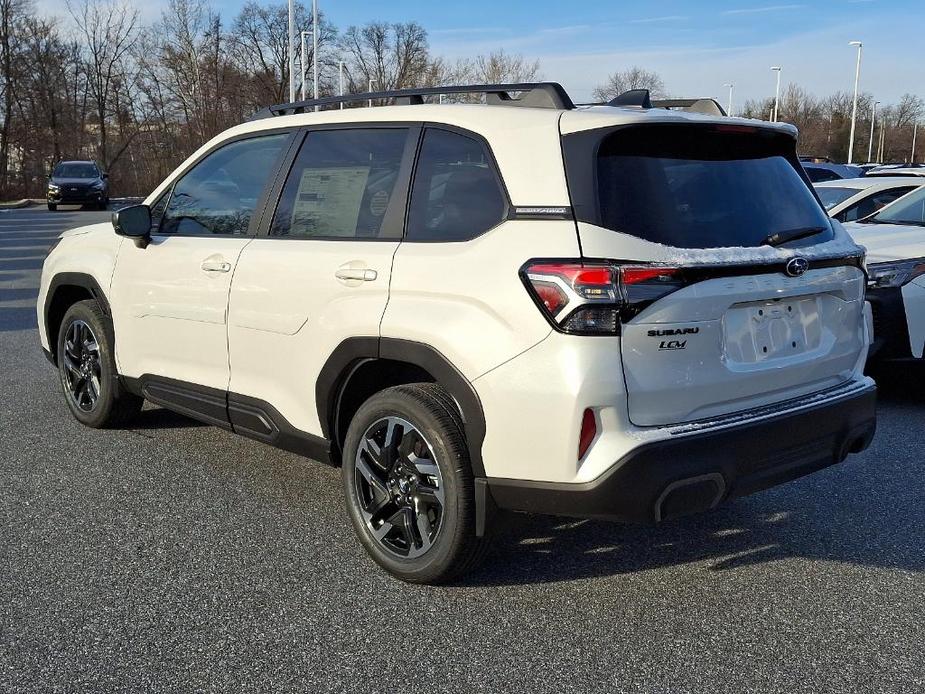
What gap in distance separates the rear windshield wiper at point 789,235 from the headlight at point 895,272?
2746 mm

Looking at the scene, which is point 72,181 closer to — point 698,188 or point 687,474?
point 698,188

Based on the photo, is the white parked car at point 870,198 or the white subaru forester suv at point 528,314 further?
the white parked car at point 870,198

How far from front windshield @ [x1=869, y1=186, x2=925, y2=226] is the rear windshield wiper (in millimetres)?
4156

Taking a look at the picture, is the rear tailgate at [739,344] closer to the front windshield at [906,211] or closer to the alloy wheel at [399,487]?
the alloy wheel at [399,487]

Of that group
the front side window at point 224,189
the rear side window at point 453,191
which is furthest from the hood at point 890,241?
the front side window at point 224,189

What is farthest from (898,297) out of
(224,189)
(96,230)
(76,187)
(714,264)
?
(76,187)

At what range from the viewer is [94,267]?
17.7 feet

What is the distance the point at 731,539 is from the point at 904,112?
9072 cm

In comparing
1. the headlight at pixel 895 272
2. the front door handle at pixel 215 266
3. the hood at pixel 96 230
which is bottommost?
the headlight at pixel 895 272

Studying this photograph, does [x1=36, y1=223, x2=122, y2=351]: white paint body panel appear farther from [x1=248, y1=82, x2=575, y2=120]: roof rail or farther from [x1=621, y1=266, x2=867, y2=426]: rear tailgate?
[x1=621, y1=266, x2=867, y2=426]: rear tailgate

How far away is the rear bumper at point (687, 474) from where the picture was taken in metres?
3.07

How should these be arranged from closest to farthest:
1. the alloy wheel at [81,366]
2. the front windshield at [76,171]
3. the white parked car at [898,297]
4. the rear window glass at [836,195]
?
the alloy wheel at [81,366] < the white parked car at [898,297] < the rear window glass at [836,195] < the front windshield at [76,171]

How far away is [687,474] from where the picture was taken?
312 cm

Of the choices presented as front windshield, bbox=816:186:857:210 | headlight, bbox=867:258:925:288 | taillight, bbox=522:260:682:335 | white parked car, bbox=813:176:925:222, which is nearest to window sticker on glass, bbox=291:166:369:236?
taillight, bbox=522:260:682:335
